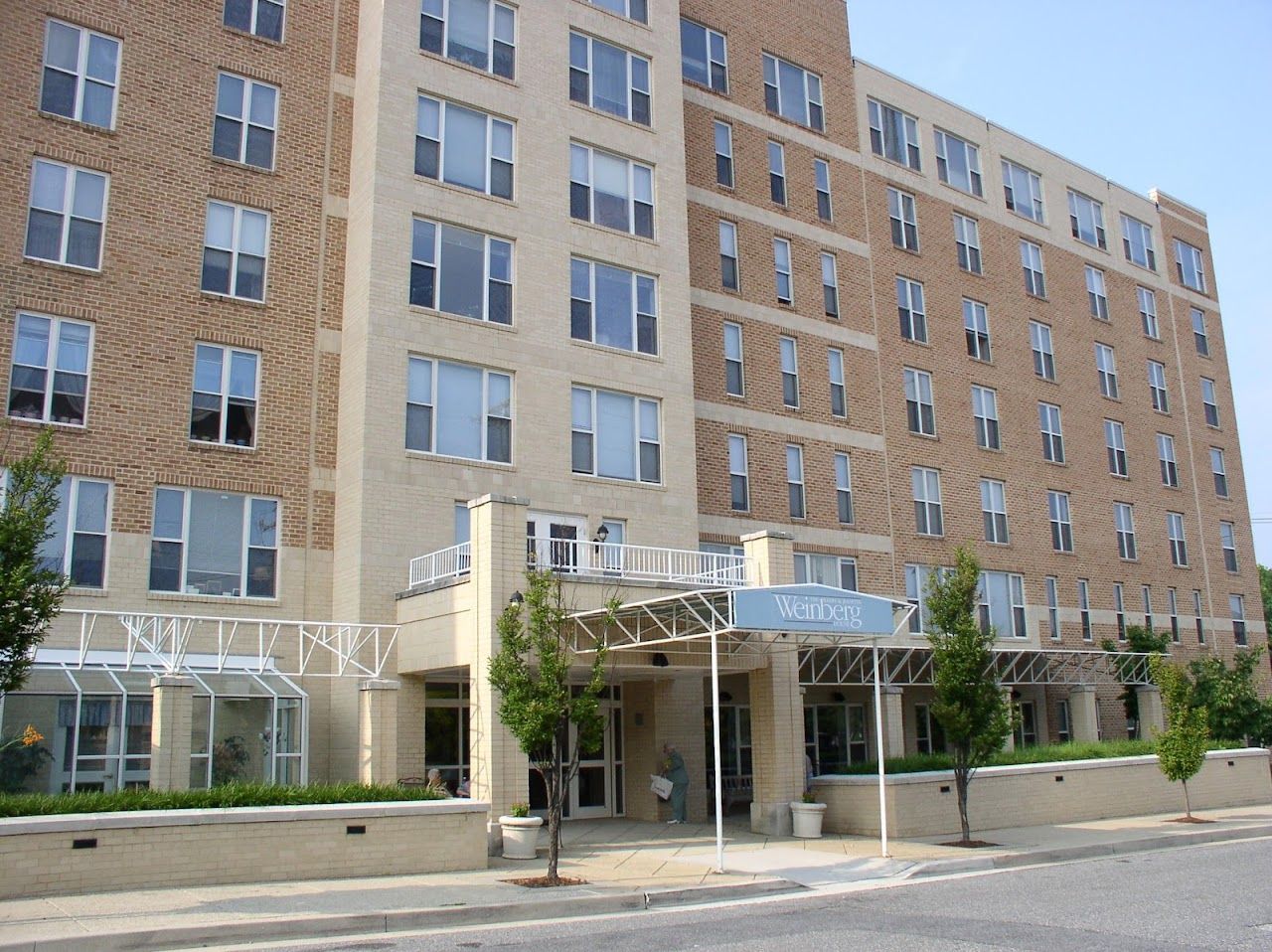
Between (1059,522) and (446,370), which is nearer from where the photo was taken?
(446,370)

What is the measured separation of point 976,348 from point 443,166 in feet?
65.2

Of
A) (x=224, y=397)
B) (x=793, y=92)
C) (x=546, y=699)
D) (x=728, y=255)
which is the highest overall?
(x=793, y=92)

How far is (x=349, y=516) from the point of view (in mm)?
23328

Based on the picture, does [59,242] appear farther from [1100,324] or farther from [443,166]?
[1100,324]

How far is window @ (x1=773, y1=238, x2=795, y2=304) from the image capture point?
3303 centimetres

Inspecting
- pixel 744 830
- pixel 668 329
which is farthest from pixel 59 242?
pixel 744 830

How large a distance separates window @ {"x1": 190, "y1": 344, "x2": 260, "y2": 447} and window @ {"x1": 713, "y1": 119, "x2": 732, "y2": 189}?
14.5m

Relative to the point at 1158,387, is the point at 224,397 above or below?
below

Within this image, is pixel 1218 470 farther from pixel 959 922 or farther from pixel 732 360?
pixel 959 922

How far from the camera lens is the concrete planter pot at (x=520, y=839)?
19031 millimetres

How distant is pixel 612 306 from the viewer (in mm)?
27469

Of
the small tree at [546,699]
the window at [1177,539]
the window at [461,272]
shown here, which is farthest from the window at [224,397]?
the window at [1177,539]

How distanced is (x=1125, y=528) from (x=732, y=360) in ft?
61.2

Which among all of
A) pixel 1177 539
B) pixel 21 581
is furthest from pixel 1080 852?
pixel 1177 539
